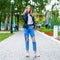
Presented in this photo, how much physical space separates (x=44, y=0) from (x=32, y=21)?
46437mm

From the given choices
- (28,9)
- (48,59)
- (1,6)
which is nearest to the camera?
(48,59)

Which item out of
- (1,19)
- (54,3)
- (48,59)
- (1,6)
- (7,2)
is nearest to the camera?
(48,59)

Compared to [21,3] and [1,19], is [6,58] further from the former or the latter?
[1,19]

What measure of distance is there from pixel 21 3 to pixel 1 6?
4.70 m

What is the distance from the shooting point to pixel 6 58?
10.9 m

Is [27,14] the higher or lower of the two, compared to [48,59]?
higher

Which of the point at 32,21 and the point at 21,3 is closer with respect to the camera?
the point at 32,21

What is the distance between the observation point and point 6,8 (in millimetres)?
56406

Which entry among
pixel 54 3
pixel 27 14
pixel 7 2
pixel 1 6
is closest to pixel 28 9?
pixel 27 14

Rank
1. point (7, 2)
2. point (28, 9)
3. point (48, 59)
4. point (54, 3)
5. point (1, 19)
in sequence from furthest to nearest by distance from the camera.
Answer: point (1, 19) → point (54, 3) → point (7, 2) → point (28, 9) → point (48, 59)

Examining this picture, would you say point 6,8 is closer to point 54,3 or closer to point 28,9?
point 54,3

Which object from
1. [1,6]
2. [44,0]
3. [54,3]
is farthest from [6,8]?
[54,3]

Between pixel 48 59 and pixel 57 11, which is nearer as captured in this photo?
pixel 48 59

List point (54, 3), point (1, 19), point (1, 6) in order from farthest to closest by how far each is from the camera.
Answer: point (1, 19), point (54, 3), point (1, 6)
